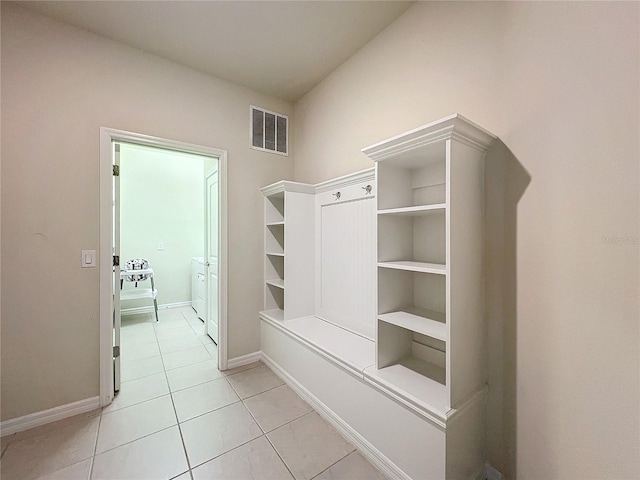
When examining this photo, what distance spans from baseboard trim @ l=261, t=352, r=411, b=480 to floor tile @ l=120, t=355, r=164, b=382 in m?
1.32

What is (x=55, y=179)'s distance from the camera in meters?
1.83

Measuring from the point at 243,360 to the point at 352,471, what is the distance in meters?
1.58

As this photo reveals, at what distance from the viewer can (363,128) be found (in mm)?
2125

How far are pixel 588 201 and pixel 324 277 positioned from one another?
5.99 ft

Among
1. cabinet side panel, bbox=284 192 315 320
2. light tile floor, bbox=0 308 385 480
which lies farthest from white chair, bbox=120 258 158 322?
cabinet side panel, bbox=284 192 315 320

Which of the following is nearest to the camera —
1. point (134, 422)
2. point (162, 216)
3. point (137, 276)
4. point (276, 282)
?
point (134, 422)

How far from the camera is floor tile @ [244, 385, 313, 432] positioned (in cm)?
178

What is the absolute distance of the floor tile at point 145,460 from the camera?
4.51 ft

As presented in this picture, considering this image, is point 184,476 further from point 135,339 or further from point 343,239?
point 135,339

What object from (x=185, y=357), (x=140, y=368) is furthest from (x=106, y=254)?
(x=185, y=357)

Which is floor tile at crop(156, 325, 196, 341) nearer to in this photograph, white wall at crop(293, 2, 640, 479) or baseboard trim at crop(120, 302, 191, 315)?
baseboard trim at crop(120, 302, 191, 315)

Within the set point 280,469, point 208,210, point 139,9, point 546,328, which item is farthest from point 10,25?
point 546,328

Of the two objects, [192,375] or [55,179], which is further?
[192,375]

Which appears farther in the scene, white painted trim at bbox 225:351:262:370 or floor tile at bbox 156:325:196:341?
floor tile at bbox 156:325:196:341
